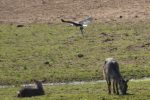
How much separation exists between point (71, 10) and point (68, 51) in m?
11.8

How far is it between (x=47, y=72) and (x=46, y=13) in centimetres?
1508

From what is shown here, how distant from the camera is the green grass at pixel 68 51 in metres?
27.2

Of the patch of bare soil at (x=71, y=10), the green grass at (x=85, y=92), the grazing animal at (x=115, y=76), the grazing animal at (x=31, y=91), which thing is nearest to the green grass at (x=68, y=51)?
the green grass at (x=85, y=92)

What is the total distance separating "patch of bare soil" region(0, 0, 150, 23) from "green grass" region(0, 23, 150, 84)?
2.08m

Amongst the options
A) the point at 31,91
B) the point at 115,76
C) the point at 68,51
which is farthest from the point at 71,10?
the point at 115,76

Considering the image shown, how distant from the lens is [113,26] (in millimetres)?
36938

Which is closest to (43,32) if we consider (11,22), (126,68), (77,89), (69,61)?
(11,22)

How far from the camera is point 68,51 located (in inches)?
1231

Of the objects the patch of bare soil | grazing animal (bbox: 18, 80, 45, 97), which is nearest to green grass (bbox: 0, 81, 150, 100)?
grazing animal (bbox: 18, 80, 45, 97)

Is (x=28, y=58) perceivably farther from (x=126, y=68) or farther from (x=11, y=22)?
(x=11, y=22)

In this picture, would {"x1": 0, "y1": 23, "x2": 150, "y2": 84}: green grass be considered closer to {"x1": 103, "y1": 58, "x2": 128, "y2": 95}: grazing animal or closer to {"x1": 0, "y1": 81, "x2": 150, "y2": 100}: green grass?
{"x1": 0, "y1": 81, "x2": 150, "y2": 100}: green grass

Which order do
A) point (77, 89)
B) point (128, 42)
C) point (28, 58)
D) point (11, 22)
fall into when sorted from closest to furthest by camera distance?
1. point (77, 89)
2. point (28, 58)
3. point (128, 42)
4. point (11, 22)

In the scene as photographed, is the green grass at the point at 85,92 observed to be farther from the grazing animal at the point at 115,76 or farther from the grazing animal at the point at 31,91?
the grazing animal at the point at 115,76

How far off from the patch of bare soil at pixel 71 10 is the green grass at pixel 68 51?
2.08 metres
